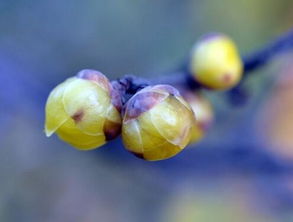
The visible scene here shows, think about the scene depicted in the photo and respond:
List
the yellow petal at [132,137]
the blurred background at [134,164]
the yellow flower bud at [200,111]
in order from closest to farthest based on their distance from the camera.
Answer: the yellow petal at [132,137] < the yellow flower bud at [200,111] < the blurred background at [134,164]

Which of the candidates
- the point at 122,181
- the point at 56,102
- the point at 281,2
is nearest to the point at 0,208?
the point at 122,181

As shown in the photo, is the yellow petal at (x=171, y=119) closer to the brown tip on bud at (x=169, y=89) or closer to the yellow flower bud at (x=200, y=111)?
the brown tip on bud at (x=169, y=89)

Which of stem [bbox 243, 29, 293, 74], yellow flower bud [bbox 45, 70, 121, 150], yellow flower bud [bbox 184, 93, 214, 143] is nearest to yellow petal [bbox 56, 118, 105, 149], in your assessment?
yellow flower bud [bbox 45, 70, 121, 150]

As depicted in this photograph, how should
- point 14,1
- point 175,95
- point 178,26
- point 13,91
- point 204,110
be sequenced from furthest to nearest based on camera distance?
point 178,26
point 14,1
point 13,91
point 204,110
point 175,95

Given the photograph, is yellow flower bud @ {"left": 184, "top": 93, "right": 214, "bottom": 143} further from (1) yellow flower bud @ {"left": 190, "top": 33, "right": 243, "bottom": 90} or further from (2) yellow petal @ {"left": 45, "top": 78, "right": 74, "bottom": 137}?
(2) yellow petal @ {"left": 45, "top": 78, "right": 74, "bottom": 137}

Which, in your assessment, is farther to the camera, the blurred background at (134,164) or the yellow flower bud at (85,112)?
the blurred background at (134,164)

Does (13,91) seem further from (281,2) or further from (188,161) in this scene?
(281,2)

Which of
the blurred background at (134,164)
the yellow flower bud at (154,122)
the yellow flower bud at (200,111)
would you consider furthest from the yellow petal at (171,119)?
the blurred background at (134,164)

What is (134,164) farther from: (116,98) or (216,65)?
(116,98)
